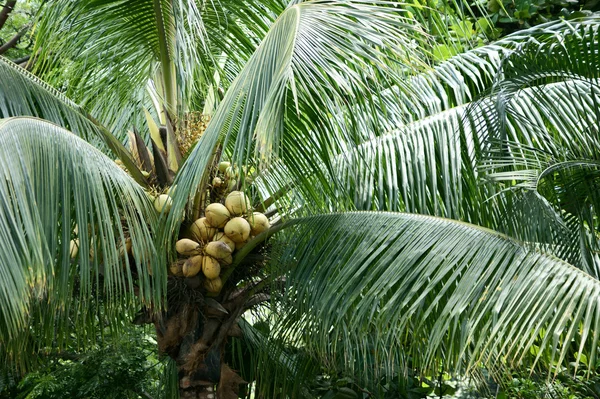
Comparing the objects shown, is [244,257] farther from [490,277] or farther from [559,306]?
[559,306]

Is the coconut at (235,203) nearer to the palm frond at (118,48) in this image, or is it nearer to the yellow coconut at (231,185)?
the yellow coconut at (231,185)

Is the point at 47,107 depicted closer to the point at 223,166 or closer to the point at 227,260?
the point at 223,166

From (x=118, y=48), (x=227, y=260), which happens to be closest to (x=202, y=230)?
(x=227, y=260)

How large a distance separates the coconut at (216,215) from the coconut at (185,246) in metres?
0.12

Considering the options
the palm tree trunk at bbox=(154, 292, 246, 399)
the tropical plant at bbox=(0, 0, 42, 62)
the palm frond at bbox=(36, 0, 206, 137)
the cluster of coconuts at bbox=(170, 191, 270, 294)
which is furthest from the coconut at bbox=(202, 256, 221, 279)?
the tropical plant at bbox=(0, 0, 42, 62)

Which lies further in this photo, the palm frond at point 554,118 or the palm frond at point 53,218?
the palm frond at point 554,118

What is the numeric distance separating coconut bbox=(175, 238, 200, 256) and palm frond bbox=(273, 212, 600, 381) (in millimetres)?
383

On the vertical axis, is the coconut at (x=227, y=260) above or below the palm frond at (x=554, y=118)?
below

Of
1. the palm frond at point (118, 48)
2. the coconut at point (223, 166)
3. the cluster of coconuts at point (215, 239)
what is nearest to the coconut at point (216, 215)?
the cluster of coconuts at point (215, 239)

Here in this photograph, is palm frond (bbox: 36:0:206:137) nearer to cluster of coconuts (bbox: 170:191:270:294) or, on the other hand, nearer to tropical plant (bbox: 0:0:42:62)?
cluster of coconuts (bbox: 170:191:270:294)

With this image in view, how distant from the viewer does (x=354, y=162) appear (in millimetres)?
3783

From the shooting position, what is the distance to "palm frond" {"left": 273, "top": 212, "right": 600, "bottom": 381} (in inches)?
101

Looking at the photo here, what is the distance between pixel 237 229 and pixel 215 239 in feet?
0.45

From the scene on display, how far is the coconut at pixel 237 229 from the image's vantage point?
146 inches
